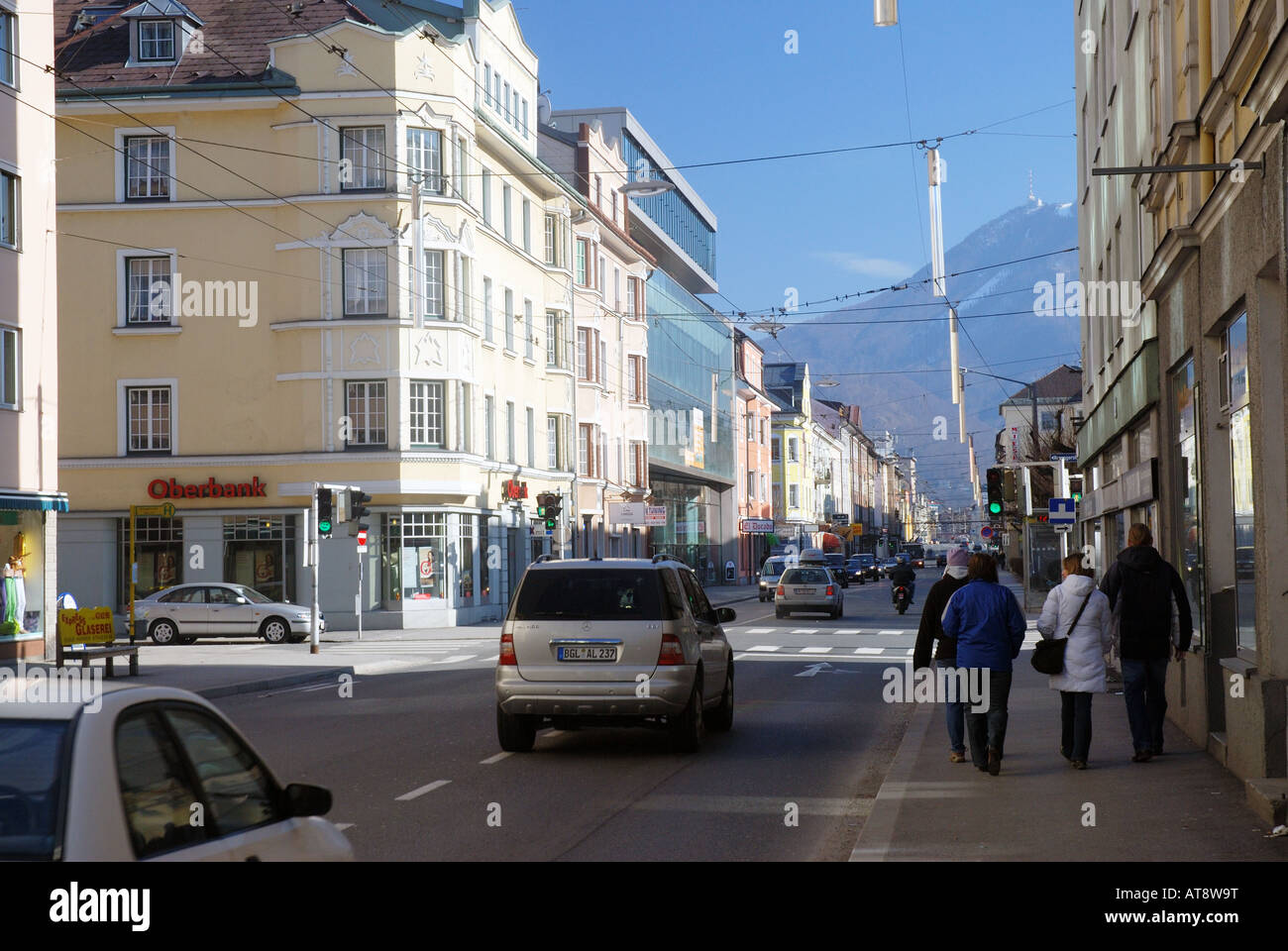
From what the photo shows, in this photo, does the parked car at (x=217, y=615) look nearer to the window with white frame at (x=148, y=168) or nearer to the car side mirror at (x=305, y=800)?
the window with white frame at (x=148, y=168)

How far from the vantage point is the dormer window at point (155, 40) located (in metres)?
40.9

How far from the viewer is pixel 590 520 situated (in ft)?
182

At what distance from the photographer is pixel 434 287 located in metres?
40.0

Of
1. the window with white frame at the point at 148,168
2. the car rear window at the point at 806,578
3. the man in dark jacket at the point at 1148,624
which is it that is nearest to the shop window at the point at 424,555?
the car rear window at the point at 806,578

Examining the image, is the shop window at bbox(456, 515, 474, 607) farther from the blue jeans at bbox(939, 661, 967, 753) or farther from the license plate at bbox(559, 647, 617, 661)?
the blue jeans at bbox(939, 661, 967, 753)

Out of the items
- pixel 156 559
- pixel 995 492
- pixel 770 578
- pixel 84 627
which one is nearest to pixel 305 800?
pixel 84 627

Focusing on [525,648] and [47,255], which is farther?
[47,255]

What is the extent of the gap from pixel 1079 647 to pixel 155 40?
36.0m

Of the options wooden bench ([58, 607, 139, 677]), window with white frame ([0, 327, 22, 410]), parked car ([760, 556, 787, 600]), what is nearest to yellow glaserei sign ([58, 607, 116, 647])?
wooden bench ([58, 607, 139, 677])
